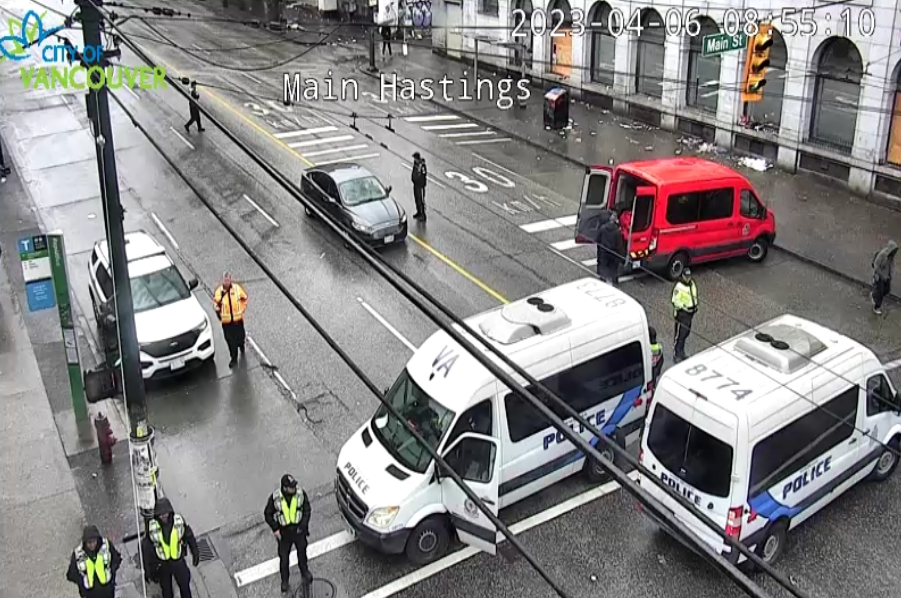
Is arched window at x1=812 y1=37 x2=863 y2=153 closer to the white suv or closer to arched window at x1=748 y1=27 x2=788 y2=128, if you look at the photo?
arched window at x1=748 y1=27 x2=788 y2=128

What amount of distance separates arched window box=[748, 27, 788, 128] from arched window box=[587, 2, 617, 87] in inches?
263

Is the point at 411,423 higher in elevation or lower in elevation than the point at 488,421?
lower

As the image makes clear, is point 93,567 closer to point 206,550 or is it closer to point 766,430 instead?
point 206,550

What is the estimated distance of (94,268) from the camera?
1717cm

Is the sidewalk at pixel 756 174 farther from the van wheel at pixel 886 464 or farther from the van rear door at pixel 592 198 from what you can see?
the van wheel at pixel 886 464

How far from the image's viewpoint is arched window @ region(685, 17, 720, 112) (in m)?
29.7

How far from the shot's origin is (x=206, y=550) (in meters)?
11.5

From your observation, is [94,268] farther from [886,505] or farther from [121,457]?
[886,505]

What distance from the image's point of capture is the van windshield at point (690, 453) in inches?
411

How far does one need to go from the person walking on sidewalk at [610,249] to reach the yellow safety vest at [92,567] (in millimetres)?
11486

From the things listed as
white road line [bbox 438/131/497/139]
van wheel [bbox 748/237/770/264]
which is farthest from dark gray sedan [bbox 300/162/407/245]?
white road line [bbox 438/131/497/139]

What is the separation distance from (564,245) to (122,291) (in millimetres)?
12953

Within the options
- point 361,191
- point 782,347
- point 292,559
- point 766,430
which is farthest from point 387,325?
point 766,430

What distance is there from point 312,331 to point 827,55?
17.4m
